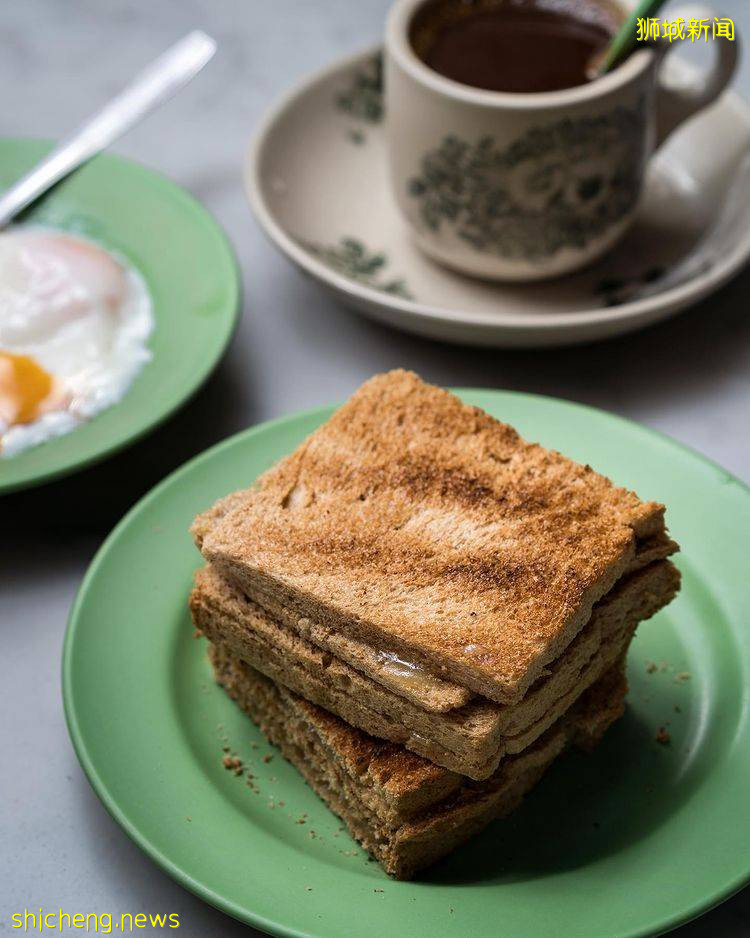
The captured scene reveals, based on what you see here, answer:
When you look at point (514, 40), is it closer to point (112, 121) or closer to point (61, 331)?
point (112, 121)

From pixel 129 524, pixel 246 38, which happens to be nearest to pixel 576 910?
pixel 129 524

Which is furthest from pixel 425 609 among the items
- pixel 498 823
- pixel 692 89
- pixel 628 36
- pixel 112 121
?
pixel 112 121

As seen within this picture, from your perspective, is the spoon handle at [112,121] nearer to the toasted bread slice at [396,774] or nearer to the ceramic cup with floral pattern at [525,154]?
the ceramic cup with floral pattern at [525,154]

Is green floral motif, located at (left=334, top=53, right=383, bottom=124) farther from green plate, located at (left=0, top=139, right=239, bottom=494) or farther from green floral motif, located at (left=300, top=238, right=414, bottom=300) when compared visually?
green plate, located at (left=0, top=139, right=239, bottom=494)

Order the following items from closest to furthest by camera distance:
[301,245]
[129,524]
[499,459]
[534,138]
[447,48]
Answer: [499,459] → [129,524] → [534,138] → [447,48] → [301,245]

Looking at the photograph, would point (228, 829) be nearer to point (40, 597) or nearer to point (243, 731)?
point (243, 731)
